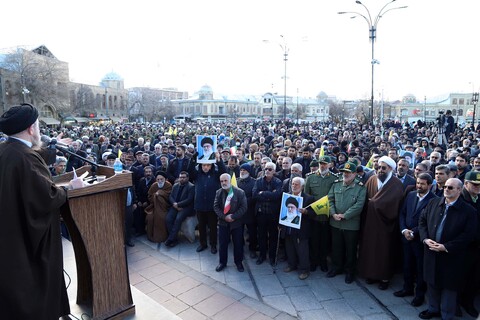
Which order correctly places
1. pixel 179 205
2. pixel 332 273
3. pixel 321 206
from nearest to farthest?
1. pixel 321 206
2. pixel 332 273
3. pixel 179 205

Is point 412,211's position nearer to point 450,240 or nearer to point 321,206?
point 450,240

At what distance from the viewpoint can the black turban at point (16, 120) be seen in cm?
238

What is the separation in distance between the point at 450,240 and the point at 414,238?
63 centimetres

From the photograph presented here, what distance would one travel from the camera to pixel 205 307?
4355mm

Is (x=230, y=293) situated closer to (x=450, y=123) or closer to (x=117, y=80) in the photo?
(x=450, y=123)

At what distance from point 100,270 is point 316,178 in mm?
3986

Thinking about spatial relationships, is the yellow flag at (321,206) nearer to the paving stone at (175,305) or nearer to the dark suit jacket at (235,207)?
the dark suit jacket at (235,207)

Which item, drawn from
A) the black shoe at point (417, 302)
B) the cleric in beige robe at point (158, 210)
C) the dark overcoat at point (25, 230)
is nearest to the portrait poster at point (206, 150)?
the cleric in beige robe at point (158, 210)

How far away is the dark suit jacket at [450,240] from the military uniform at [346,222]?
110cm

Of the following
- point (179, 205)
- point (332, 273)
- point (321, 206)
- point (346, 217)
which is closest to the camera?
point (346, 217)

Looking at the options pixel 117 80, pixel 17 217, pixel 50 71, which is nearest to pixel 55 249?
pixel 17 217

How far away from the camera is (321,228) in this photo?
5.62m

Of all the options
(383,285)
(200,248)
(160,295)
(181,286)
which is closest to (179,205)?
(200,248)

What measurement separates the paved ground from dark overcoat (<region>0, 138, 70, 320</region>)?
1.19 meters
